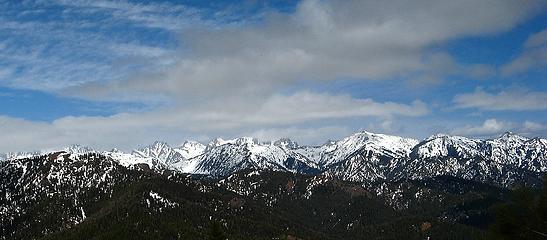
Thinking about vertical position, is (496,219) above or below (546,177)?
below

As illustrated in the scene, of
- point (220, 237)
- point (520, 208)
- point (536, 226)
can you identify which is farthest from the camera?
point (220, 237)

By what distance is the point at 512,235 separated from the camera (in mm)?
58719

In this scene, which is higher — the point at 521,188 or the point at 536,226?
the point at 521,188

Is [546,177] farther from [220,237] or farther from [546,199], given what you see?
[220,237]

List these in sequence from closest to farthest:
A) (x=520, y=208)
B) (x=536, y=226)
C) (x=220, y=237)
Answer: (x=536, y=226)
(x=520, y=208)
(x=220, y=237)

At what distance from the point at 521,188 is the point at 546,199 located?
592 centimetres

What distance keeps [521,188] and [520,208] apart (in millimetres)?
2994

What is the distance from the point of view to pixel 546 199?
185ft

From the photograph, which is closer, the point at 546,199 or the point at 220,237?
the point at 546,199

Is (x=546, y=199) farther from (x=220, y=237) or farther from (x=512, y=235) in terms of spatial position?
(x=220, y=237)

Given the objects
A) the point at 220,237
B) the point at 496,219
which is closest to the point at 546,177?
the point at 496,219

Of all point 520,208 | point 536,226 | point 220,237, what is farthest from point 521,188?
point 220,237

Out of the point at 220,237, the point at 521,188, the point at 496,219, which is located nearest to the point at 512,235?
the point at 496,219

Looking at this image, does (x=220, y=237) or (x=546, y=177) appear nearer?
(x=546, y=177)
